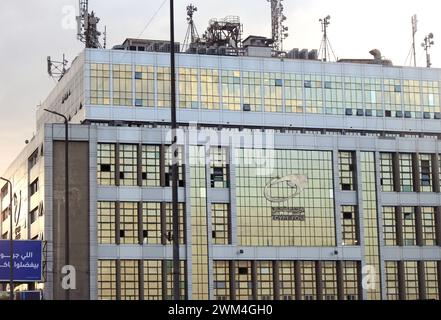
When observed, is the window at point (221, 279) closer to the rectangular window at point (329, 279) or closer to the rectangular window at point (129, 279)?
the rectangular window at point (129, 279)

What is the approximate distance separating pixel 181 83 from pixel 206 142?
27.4ft

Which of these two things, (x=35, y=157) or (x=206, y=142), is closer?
(x=206, y=142)

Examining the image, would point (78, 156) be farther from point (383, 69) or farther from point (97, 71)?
point (383, 69)

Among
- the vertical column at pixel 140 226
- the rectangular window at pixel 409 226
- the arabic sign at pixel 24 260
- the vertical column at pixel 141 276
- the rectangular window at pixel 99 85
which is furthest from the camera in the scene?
the rectangular window at pixel 409 226

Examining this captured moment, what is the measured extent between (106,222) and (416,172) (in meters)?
33.6

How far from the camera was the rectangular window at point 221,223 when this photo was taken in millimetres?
86188

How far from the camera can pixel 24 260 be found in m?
75.5

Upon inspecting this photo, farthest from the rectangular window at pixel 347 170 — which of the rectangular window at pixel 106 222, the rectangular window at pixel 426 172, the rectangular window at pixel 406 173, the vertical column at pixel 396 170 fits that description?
the rectangular window at pixel 106 222

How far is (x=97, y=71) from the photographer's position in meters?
90.2

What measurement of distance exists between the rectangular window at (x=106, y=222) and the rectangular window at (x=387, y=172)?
28.7m

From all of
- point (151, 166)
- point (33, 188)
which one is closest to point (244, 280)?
point (151, 166)
